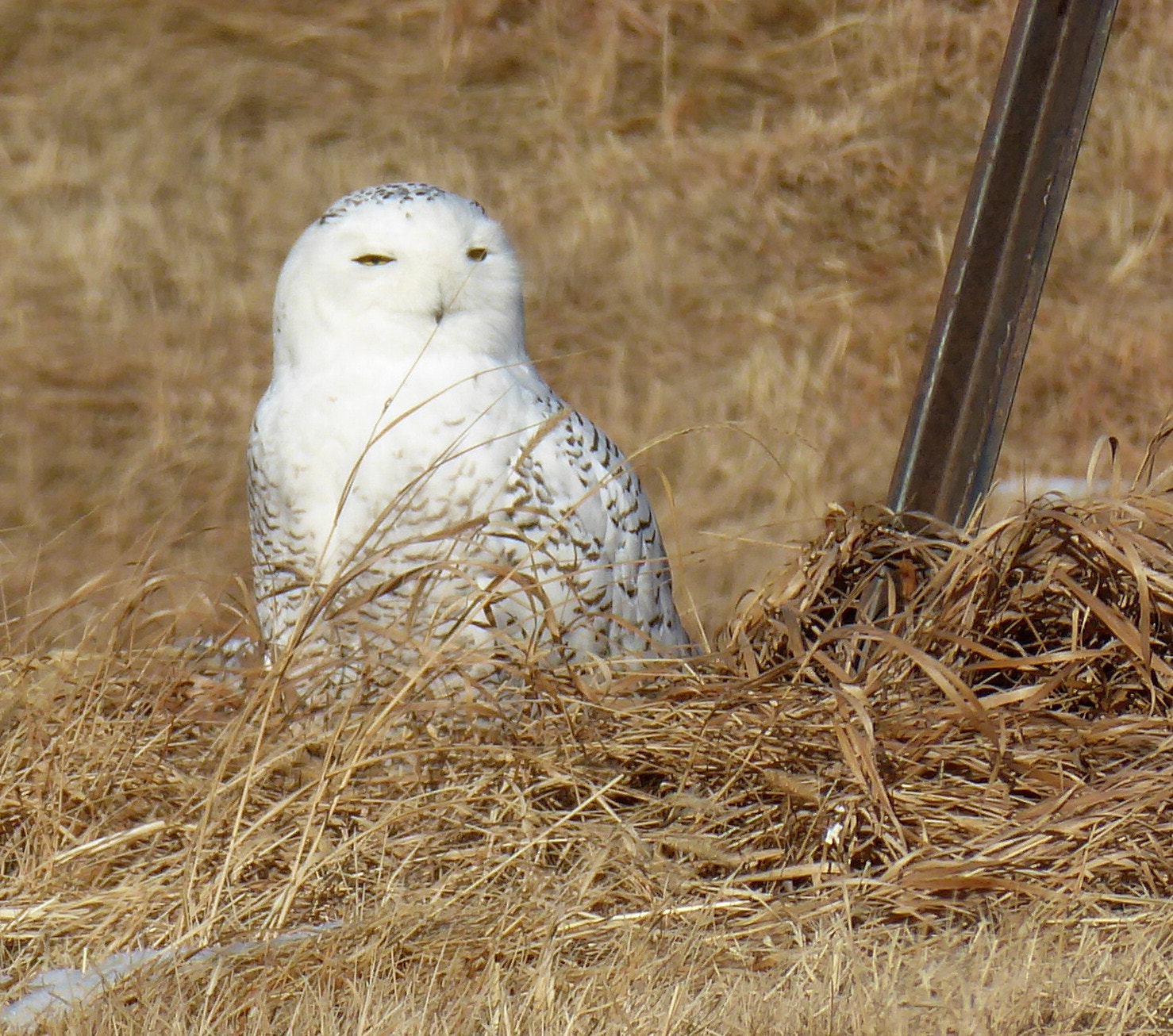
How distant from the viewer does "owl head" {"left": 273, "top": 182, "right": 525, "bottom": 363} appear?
1922mm

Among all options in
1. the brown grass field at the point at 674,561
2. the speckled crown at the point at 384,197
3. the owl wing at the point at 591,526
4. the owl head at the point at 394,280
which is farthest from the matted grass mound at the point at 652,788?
the speckled crown at the point at 384,197

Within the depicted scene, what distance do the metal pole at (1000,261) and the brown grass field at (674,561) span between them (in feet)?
0.38

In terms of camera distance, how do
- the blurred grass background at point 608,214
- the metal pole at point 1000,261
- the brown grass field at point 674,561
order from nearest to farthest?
the brown grass field at point 674,561
the metal pole at point 1000,261
the blurred grass background at point 608,214

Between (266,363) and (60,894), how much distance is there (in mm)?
2090

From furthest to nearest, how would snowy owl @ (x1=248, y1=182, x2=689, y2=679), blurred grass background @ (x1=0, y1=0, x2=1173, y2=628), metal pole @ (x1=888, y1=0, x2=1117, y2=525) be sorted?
1. blurred grass background @ (x1=0, y1=0, x2=1173, y2=628)
2. metal pole @ (x1=888, y1=0, x2=1117, y2=525)
3. snowy owl @ (x1=248, y1=182, x2=689, y2=679)

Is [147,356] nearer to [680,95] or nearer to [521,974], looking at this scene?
[680,95]

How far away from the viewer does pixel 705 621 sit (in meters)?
3.02

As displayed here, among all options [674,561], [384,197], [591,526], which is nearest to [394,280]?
[384,197]

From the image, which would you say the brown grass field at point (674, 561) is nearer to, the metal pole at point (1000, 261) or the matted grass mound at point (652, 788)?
the matted grass mound at point (652, 788)

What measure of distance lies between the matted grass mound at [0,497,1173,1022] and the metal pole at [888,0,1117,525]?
0.16 m

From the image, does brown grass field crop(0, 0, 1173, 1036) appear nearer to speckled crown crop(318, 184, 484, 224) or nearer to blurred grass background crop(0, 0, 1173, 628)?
blurred grass background crop(0, 0, 1173, 628)

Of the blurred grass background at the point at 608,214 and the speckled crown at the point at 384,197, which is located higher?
the speckled crown at the point at 384,197

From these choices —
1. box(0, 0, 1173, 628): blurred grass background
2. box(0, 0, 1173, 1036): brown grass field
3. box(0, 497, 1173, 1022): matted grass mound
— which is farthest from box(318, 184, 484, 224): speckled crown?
box(0, 0, 1173, 628): blurred grass background

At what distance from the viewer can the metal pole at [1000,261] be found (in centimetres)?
213
